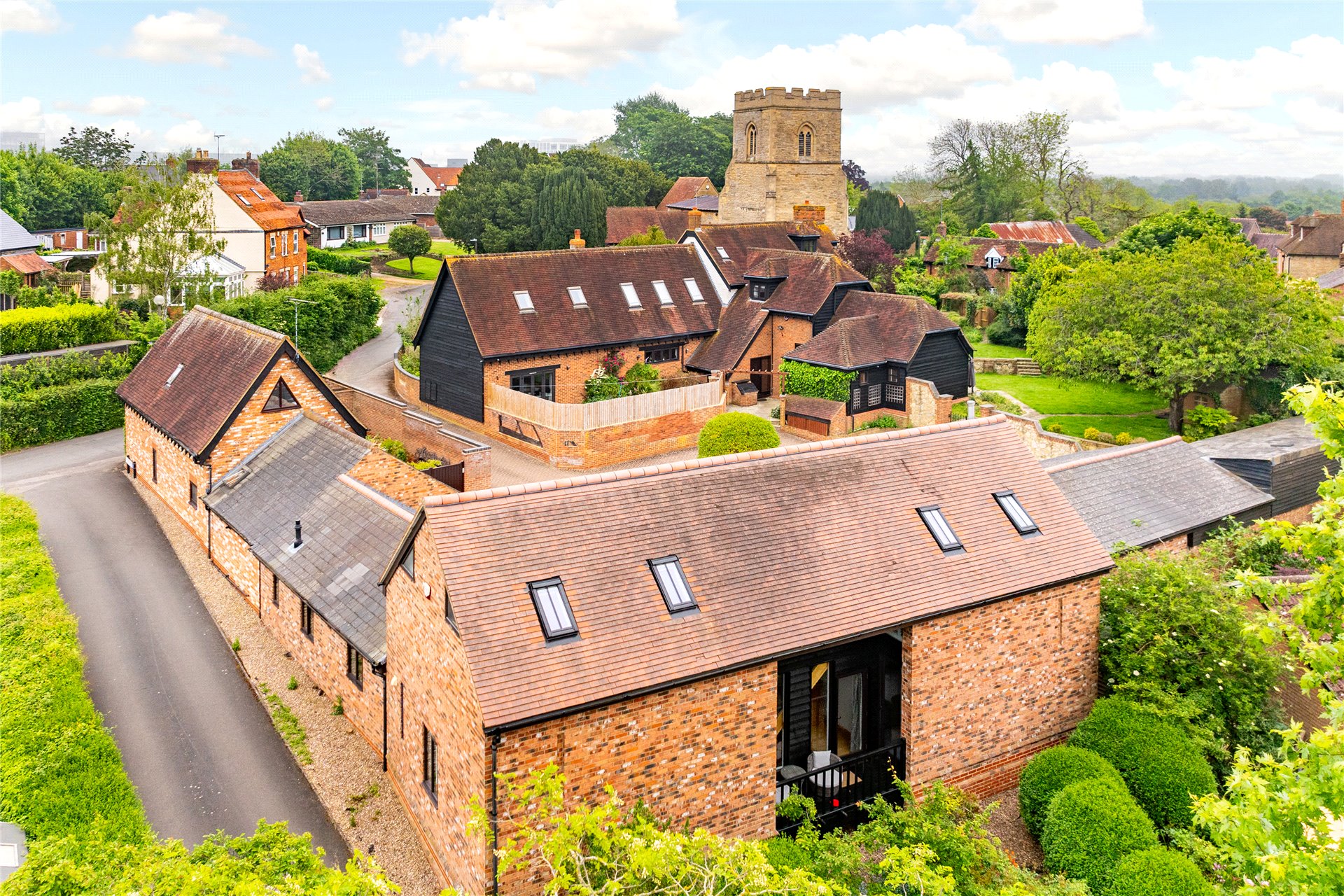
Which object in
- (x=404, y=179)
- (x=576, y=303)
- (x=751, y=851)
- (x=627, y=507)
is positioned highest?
(x=404, y=179)

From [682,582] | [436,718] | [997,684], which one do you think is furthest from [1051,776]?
[436,718]

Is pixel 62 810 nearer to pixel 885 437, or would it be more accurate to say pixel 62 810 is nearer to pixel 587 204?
pixel 885 437

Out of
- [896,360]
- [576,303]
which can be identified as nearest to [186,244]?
[576,303]

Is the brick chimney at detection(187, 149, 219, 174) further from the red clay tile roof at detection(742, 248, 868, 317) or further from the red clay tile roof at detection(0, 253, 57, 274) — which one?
the red clay tile roof at detection(742, 248, 868, 317)

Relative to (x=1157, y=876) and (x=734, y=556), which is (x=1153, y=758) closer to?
(x=1157, y=876)

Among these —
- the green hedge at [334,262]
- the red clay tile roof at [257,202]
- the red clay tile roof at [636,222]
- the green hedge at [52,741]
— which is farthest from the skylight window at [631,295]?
the green hedge at [334,262]
